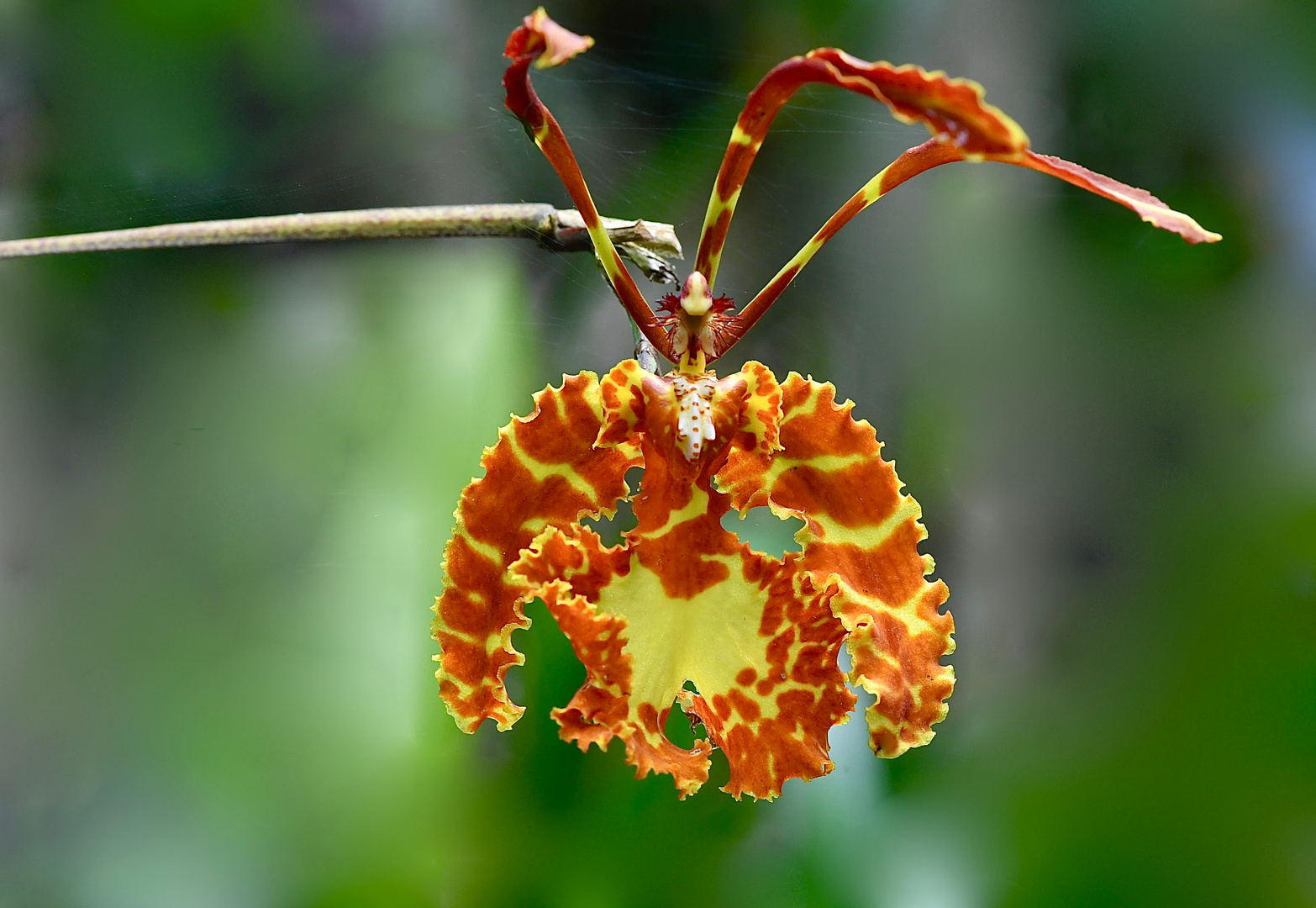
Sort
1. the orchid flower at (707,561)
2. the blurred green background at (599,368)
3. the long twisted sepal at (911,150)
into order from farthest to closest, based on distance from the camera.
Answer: the blurred green background at (599,368)
the orchid flower at (707,561)
the long twisted sepal at (911,150)

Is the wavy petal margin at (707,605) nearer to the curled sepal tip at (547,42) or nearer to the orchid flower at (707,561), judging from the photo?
the orchid flower at (707,561)

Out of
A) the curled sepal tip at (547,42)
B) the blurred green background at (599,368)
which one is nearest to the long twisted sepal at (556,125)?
the curled sepal tip at (547,42)

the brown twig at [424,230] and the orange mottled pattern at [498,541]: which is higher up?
the brown twig at [424,230]

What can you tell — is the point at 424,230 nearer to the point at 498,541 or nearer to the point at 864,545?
the point at 498,541

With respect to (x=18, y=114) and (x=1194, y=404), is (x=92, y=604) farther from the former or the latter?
(x=1194, y=404)

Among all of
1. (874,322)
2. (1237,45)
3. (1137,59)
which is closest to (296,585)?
(874,322)

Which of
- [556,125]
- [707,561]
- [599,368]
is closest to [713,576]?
[707,561]
